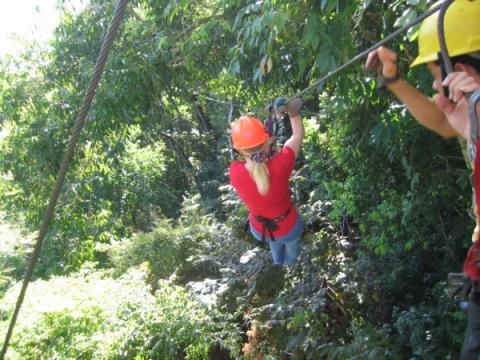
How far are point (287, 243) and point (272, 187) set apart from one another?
26.3 inches

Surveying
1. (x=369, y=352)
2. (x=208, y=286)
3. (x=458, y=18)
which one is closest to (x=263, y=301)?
(x=208, y=286)

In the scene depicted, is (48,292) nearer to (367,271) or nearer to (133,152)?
(367,271)

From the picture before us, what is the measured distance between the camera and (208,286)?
16.6 feet

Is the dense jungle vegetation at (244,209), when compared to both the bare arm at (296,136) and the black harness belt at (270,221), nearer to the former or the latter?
the bare arm at (296,136)

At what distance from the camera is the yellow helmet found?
4.17 feet

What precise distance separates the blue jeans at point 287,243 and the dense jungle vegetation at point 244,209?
79cm

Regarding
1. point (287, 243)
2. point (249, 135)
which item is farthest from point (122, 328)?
point (249, 135)

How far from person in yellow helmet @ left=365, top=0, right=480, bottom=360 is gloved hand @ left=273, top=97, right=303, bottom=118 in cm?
97

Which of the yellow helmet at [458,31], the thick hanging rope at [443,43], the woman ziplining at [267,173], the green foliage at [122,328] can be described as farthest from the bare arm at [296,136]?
the green foliage at [122,328]

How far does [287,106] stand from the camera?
2.45m

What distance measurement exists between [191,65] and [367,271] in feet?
9.16

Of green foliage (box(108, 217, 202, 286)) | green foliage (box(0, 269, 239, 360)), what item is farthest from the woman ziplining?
green foliage (box(108, 217, 202, 286))

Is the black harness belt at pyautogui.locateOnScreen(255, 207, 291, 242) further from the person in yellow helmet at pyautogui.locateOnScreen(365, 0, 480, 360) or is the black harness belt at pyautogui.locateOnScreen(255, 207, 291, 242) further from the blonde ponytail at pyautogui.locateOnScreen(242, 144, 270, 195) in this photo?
the person in yellow helmet at pyautogui.locateOnScreen(365, 0, 480, 360)

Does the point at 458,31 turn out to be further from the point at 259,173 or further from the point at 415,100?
the point at 259,173
